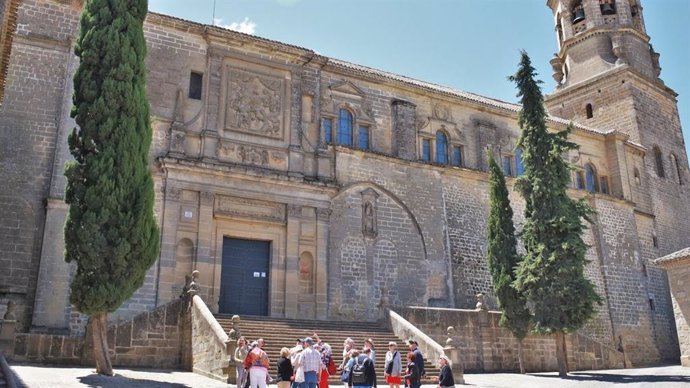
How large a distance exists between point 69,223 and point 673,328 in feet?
91.7

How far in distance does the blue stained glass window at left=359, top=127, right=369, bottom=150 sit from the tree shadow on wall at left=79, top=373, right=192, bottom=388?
13.4 meters

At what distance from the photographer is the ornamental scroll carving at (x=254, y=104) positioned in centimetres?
2078

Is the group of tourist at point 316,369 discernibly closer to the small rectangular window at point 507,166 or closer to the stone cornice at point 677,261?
the stone cornice at point 677,261

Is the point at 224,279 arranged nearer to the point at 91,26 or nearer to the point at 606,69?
the point at 91,26

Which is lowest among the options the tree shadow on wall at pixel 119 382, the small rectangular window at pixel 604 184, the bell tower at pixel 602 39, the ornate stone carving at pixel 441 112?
the tree shadow on wall at pixel 119 382

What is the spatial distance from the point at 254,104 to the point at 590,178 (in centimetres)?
1778

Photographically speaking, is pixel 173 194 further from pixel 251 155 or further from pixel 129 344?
pixel 129 344

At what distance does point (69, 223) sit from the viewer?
1316cm

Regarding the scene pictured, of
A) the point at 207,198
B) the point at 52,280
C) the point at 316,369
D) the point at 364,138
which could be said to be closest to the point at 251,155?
the point at 207,198

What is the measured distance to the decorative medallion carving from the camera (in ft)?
72.4

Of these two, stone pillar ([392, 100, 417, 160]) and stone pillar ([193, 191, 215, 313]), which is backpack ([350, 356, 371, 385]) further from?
stone pillar ([392, 100, 417, 160])

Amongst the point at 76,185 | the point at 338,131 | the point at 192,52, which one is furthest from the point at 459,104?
the point at 76,185

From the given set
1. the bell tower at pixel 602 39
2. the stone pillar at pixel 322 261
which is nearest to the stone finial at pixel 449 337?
the stone pillar at pixel 322 261

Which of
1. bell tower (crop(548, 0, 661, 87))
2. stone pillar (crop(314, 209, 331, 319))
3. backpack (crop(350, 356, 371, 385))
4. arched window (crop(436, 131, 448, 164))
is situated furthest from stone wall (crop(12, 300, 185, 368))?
bell tower (crop(548, 0, 661, 87))
